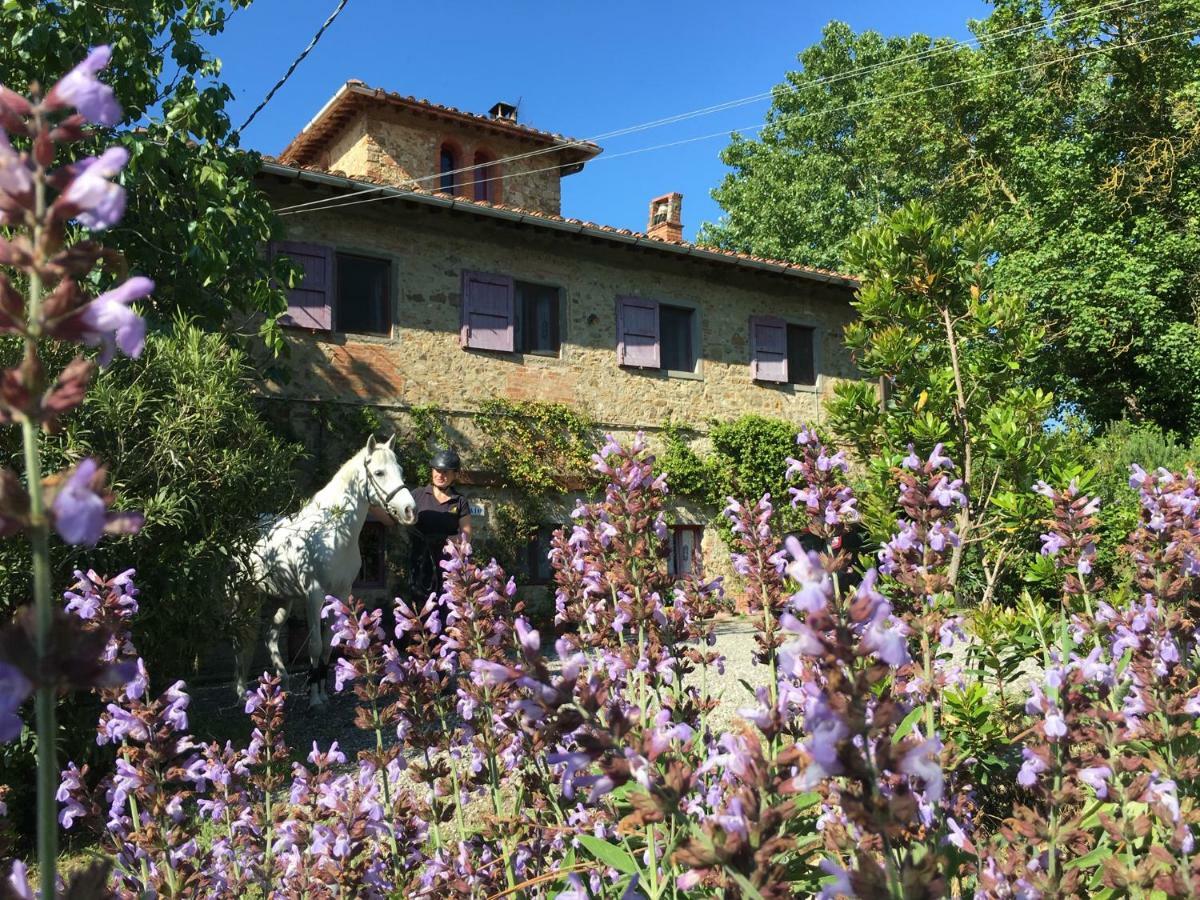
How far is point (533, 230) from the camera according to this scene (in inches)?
538

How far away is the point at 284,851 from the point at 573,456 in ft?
35.6

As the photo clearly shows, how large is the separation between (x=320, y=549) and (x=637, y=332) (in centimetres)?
808

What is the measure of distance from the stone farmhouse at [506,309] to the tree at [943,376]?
6.83 meters

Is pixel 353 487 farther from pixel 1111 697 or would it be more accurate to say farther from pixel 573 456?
pixel 1111 697

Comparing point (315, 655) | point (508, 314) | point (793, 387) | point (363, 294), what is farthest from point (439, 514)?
point (793, 387)

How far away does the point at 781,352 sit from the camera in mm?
16203

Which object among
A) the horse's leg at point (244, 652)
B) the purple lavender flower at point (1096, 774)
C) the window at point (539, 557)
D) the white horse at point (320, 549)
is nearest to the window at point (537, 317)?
the window at point (539, 557)

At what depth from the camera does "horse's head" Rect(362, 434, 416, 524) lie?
7.90m

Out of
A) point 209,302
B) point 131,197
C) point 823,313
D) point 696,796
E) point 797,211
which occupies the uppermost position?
point 797,211

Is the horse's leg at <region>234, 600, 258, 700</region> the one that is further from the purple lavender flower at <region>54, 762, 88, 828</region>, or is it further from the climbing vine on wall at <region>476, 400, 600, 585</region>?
the purple lavender flower at <region>54, 762, 88, 828</region>

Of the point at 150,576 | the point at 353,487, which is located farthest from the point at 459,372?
the point at 150,576

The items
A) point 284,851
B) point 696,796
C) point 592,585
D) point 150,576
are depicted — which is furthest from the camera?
point 150,576

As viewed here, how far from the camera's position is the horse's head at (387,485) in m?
7.90

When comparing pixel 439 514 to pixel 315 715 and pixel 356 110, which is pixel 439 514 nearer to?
pixel 315 715
